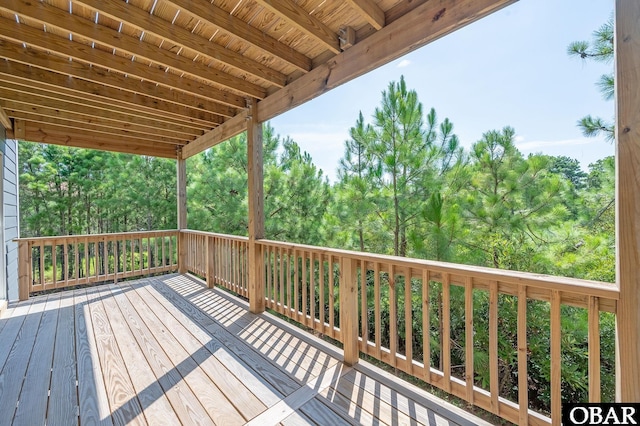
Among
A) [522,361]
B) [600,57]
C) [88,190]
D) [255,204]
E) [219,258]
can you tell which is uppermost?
[600,57]

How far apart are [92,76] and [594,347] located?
4.10 meters

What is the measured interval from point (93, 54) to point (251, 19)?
1.42m

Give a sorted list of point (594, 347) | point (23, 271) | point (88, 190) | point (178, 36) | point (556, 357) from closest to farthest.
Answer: point (594, 347), point (556, 357), point (178, 36), point (23, 271), point (88, 190)

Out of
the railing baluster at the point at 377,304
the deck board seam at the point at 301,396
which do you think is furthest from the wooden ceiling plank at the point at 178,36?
the deck board seam at the point at 301,396

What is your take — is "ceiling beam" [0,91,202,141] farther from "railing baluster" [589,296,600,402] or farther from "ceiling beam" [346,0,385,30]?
Answer: "railing baluster" [589,296,600,402]

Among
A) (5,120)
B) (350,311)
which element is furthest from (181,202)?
(350,311)

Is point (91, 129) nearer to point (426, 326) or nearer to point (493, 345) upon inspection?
point (426, 326)

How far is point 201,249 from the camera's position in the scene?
469cm

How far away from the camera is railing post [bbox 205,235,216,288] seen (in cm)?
432

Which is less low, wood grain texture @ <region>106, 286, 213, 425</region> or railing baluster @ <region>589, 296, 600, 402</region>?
railing baluster @ <region>589, 296, 600, 402</region>

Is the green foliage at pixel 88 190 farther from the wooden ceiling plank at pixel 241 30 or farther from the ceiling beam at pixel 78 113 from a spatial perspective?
the wooden ceiling plank at pixel 241 30

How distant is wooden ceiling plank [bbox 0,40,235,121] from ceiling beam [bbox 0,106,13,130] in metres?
1.37

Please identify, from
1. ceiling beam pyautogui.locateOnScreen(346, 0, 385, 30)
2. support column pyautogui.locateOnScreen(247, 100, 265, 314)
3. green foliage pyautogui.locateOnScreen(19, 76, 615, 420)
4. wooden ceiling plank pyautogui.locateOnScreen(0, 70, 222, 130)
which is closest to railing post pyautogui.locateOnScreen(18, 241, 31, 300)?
wooden ceiling plank pyautogui.locateOnScreen(0, 70, 222, 130)

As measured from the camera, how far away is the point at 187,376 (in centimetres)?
198
